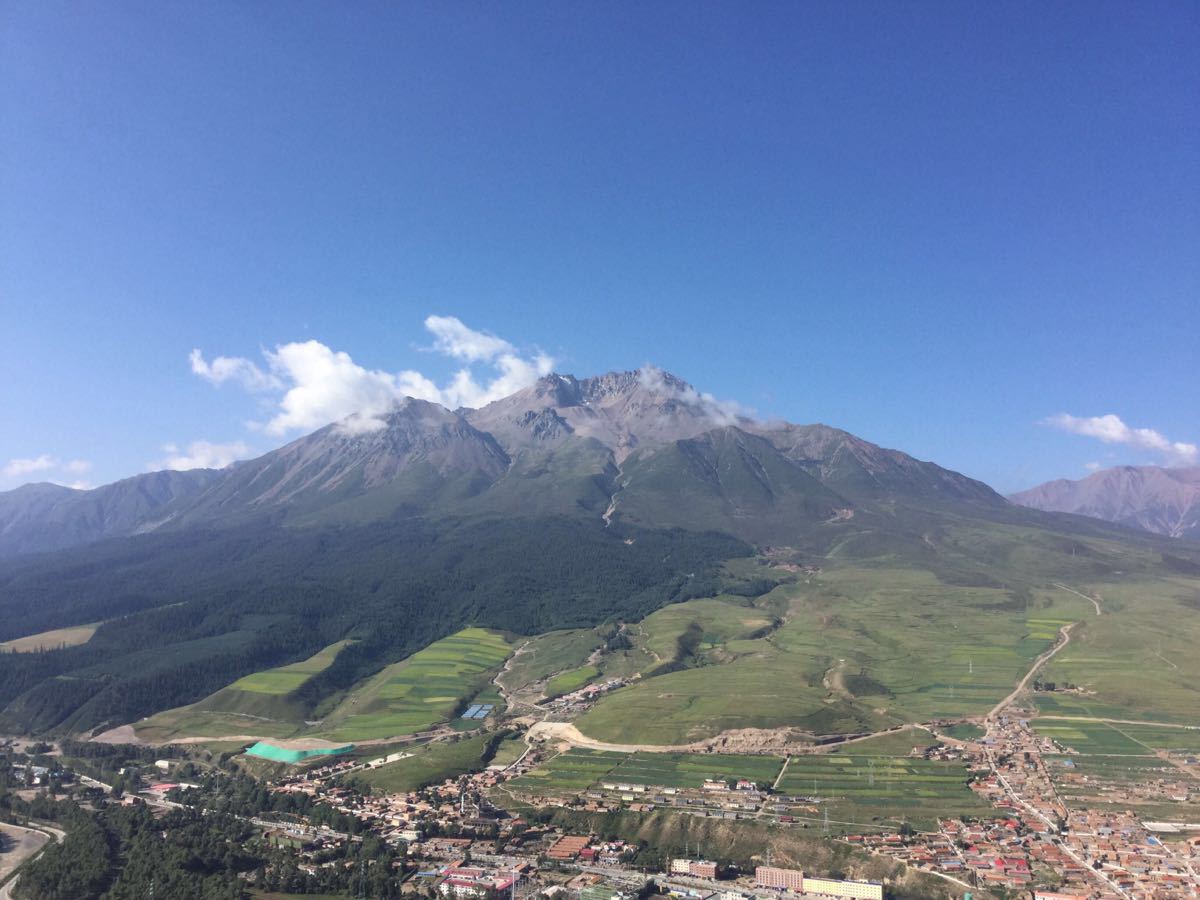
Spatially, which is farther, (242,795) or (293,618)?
(293,618)

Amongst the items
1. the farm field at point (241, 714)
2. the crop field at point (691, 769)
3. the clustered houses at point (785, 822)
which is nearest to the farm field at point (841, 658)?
the crop field at point (691, 769)

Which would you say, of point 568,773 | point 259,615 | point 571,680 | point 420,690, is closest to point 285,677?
point 420,690

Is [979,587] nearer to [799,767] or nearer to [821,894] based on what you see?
[799,767]

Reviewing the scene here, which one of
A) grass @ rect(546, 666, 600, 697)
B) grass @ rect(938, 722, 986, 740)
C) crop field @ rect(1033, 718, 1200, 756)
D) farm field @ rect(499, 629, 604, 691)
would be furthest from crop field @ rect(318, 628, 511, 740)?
crop field @ rect(1033, 718, 1200, 756)

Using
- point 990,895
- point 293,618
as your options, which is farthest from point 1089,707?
point 293,618

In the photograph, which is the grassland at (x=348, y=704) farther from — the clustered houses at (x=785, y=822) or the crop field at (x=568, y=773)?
the clustered houses at (x=785, y=822)
